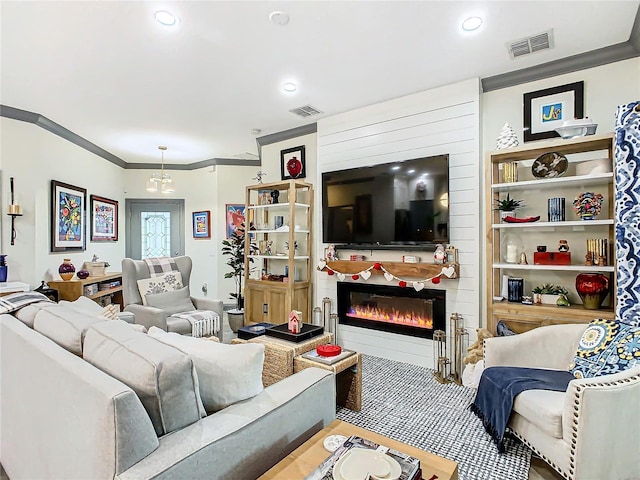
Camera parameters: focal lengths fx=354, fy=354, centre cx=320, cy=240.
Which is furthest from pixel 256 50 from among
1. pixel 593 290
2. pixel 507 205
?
pixel 593 290

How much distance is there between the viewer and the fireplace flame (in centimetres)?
372

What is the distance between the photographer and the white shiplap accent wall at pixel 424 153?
3.39 meters

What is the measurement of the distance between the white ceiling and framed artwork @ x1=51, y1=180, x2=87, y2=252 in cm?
99

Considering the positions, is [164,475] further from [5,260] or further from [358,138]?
[5,260]

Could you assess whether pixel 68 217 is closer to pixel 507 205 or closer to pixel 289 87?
pixel 289 87

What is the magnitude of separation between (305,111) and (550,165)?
2608 millimetres

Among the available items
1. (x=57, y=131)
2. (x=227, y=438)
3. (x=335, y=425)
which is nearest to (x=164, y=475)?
(x=227, y=438)

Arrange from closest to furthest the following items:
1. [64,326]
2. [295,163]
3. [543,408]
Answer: [64,326] < [543,408] < [295,163]

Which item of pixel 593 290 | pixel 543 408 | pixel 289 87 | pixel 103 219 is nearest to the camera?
pixel 543 408

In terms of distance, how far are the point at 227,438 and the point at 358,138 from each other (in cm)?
358

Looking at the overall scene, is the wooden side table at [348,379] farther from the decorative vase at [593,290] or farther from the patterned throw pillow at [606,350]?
the decorative vase at [593,290]

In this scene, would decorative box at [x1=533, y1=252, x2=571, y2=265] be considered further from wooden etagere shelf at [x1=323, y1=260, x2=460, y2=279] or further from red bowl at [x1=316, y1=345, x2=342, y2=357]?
red bowl at [x1=316, y1=345, x2=342, y2=357]

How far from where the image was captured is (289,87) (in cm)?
355

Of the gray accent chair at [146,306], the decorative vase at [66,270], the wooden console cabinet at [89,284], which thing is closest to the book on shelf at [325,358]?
the gray accent chair at [146,306]
